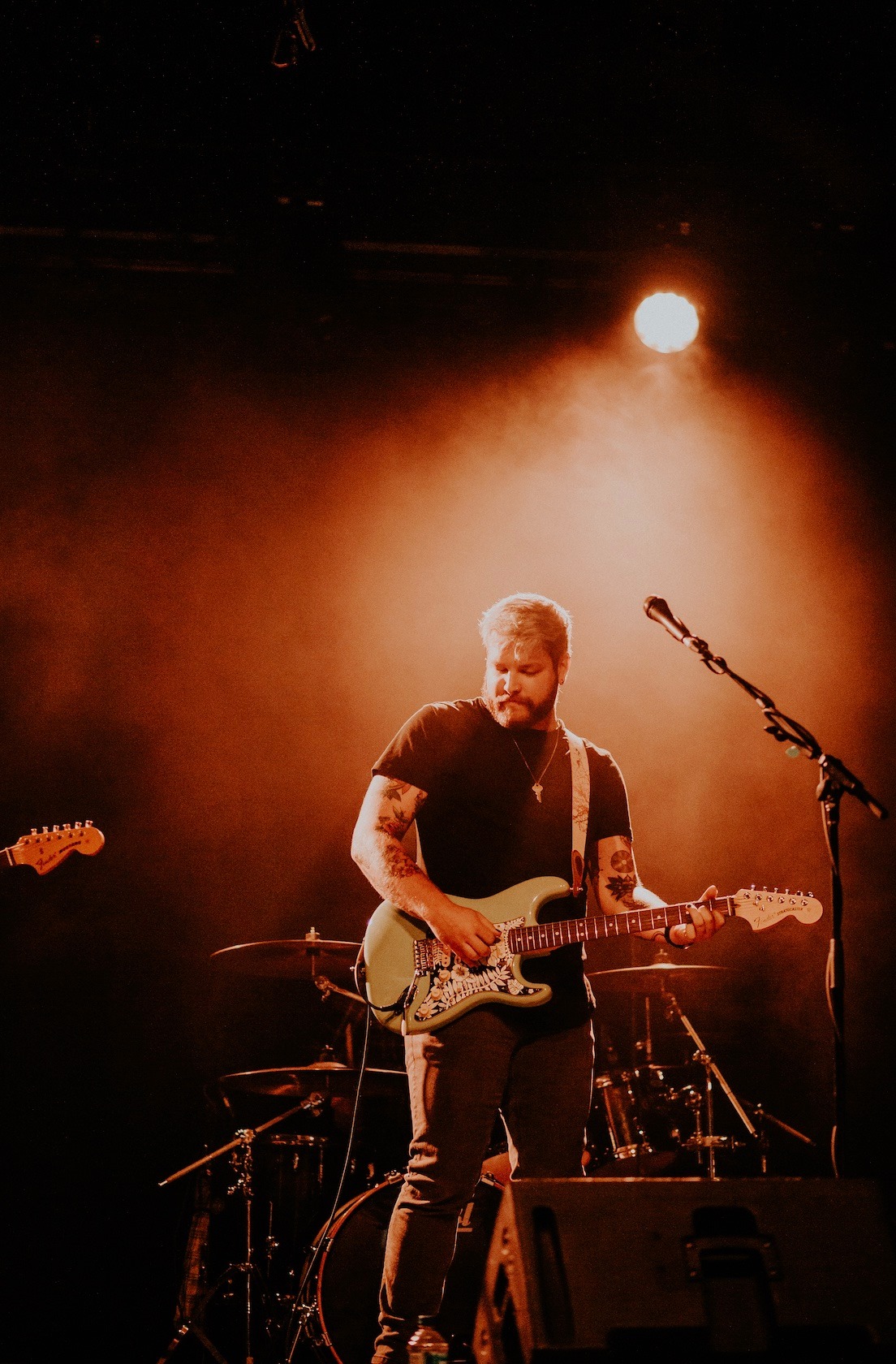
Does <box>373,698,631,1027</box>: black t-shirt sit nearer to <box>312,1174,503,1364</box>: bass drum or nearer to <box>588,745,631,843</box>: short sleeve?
<box>588,745,631,843</box>: short sleeve

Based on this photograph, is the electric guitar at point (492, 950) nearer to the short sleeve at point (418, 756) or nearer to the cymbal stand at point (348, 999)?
the short sleeve at point (418, 756)

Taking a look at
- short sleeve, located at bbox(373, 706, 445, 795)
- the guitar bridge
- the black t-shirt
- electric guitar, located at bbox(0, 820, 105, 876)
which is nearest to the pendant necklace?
the black t-shirt

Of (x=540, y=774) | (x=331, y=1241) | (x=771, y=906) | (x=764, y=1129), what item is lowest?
(x=331, y=1241)

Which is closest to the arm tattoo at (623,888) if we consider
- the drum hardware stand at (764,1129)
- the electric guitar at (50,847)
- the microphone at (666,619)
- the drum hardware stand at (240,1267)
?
the microphone at (666,619)

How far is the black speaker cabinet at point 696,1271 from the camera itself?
2049 mm

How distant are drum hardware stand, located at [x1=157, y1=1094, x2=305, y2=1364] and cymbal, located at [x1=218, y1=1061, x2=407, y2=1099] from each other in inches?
5.4

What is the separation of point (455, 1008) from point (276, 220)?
4102 mm

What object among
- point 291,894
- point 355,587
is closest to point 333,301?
point 355,587

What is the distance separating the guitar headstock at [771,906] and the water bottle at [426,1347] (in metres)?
1.46

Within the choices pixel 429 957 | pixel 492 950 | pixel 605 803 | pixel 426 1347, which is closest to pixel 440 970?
pixel 429 957

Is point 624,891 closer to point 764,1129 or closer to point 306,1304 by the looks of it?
point 306,1304

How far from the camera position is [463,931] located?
121 inches

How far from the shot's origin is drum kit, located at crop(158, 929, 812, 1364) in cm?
388

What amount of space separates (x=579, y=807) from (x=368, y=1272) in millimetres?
1669
